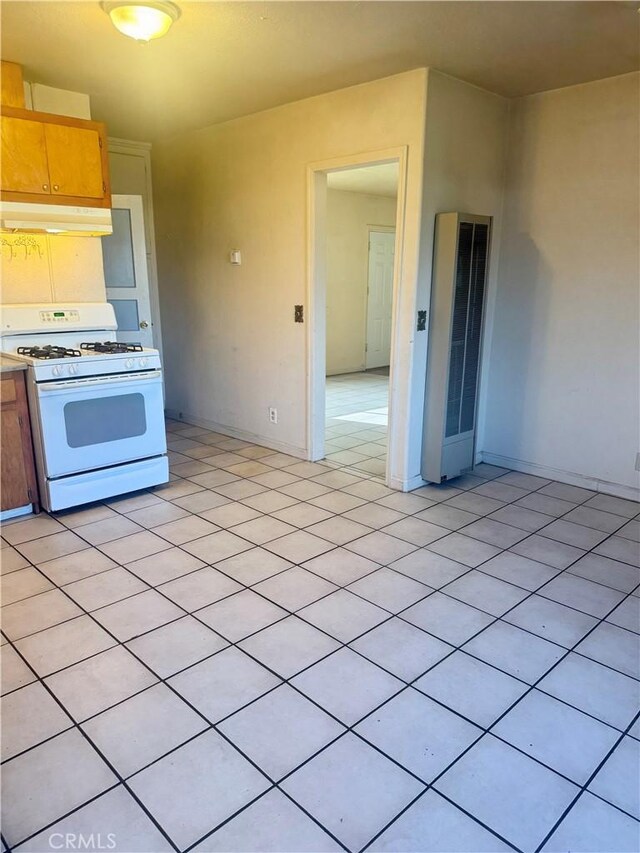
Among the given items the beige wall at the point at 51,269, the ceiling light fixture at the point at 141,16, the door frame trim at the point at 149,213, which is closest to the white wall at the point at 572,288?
the ceiling light fixture at the point at 141,16

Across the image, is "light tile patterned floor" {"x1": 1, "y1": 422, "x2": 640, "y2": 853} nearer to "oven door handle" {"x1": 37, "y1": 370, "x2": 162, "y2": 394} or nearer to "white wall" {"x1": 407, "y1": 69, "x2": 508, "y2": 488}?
"oven door handle" {"x1": 37, "y1": 370, "x2": 162, "y2": 394}

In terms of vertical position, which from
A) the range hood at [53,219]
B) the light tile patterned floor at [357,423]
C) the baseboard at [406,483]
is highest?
the range hood at [53,219]

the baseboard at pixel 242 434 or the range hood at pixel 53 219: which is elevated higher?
the range hood at pixel 53 219

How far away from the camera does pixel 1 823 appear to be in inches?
57.3

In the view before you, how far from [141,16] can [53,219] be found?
1.29 meters

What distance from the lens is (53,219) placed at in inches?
127

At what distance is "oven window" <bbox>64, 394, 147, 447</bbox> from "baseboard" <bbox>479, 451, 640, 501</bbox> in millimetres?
2520

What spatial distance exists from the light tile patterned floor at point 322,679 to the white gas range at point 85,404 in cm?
24

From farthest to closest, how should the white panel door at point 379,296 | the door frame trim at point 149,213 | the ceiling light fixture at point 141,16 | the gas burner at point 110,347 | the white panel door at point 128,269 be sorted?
the white panel door at point 379,296
the door frame trim at point 149,213
the white panel door at point 128,269
the gas burner at point 110,347
the ceiling light fixture at point 141,16

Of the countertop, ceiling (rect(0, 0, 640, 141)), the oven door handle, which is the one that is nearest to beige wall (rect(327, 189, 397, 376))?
ceiling (rect(0, 0, 640, 141))

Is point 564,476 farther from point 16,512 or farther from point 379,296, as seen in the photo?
point 379,296

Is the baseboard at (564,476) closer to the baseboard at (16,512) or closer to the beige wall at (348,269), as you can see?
the baseboard at (16,512)

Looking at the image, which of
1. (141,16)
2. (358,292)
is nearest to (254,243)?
(141,16)

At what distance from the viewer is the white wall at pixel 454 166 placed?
3.26 m
